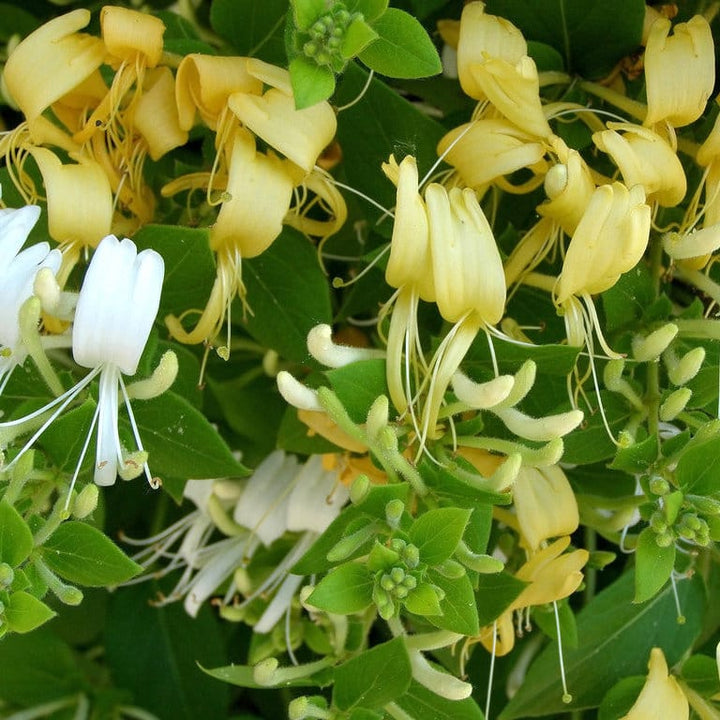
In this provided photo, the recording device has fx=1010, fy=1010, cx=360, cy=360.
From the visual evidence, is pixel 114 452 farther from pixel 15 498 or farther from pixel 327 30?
pixel 327 30

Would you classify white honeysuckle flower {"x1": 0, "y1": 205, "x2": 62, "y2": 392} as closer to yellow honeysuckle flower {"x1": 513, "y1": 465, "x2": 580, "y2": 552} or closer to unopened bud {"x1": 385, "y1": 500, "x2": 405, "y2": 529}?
unopened bud {"x1": 385, "y1": 500, "x2": 405, "y2": 529}

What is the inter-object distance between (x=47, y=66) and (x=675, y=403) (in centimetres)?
46

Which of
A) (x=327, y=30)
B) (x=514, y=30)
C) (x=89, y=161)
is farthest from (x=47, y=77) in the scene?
(x=514, y=30)

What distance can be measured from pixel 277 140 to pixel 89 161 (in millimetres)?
131

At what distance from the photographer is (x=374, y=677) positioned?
0.73m

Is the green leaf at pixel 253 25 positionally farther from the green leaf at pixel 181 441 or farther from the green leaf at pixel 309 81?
the green leaf at pixel 181 441

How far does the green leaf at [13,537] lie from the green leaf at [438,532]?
232mm

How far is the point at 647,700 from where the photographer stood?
787 millimetres

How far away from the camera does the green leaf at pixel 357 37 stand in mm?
594

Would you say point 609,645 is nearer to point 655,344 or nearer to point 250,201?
point 655,344

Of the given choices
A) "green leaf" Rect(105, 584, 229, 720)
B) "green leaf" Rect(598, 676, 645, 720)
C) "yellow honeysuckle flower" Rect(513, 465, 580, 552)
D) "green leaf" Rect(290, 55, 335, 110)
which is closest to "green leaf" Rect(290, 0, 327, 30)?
"green leaf" Rect(290, 55, 335, 110)

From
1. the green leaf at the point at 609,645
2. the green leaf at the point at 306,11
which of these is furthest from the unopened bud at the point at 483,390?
the green leaf at the point at 609,645

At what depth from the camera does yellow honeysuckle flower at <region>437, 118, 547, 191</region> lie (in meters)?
0.65

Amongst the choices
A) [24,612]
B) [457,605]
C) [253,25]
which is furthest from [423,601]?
[253,25]
